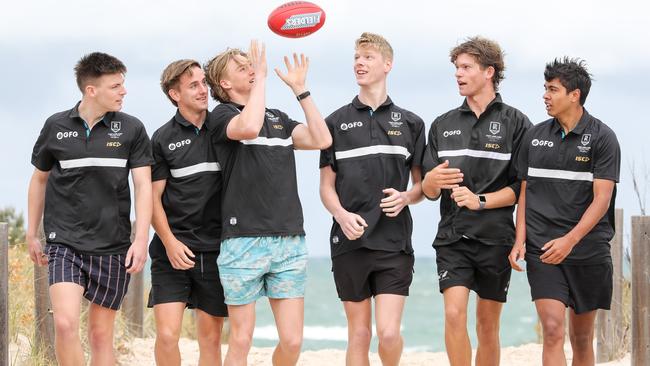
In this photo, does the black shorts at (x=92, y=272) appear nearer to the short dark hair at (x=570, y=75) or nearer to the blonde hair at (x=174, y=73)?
the blonde hair at (x=174, y=73)

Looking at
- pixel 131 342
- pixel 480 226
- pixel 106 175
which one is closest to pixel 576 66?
pixel 480 226

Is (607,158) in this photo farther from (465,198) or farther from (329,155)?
(329,155)

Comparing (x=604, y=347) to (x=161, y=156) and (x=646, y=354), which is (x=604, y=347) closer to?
(x=646, y=354)

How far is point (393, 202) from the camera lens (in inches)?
304

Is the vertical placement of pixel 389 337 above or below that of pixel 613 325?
above

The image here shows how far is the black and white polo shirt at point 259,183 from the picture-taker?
24.2ft

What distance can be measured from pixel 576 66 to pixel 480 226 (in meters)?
1.39

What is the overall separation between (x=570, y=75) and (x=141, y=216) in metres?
3.28

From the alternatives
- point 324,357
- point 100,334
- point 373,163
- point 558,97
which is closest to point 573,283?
point 558,97

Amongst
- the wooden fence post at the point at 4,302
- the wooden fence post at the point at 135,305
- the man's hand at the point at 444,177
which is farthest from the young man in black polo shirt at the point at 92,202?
the wooden fence post at the point at 135,305

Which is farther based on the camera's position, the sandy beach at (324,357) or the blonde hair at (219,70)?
the sandy beach at (324,357)

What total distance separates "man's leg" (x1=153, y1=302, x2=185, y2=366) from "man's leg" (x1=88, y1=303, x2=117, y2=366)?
0.36m

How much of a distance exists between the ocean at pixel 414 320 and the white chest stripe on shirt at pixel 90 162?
84.8 ft

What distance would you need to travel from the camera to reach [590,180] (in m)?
7.73
